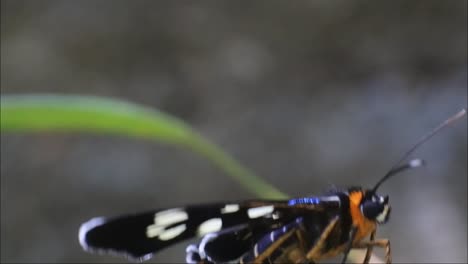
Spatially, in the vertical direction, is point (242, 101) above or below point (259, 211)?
above

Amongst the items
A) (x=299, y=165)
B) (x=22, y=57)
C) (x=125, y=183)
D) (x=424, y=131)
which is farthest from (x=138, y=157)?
(x=424, y=131)

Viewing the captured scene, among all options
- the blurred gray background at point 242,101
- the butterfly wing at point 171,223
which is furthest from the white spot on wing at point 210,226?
the blurred gray background at point 242,101

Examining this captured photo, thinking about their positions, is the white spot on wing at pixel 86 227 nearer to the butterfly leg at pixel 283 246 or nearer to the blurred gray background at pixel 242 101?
the butterfly leg at pixel 283 246

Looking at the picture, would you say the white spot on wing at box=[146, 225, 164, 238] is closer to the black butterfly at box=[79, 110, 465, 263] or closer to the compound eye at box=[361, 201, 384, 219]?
the black butterfly at box=[79, 110, 465, 263]

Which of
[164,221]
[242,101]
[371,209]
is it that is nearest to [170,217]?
[164,221]

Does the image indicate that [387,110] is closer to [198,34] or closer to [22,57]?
[198,34]

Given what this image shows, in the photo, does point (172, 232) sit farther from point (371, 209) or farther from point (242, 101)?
point (242, 101)
